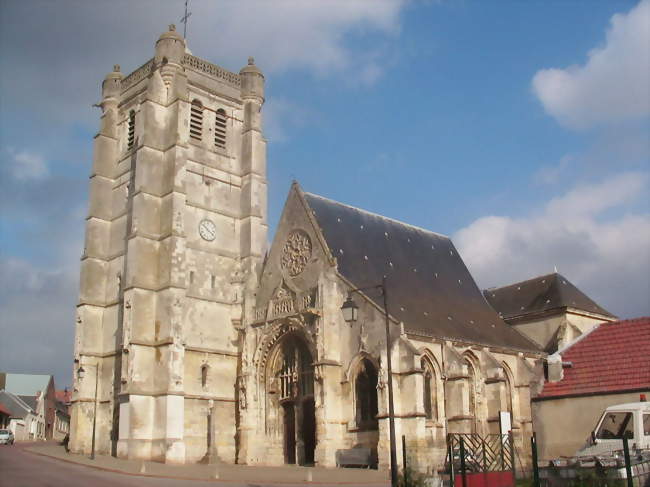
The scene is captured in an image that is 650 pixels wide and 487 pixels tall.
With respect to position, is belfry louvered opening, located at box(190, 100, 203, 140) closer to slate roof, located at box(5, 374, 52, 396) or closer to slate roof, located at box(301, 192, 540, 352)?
slate roof, located at box(301, 192, 540, 352)

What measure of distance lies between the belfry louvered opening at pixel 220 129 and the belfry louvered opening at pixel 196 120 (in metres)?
0.91

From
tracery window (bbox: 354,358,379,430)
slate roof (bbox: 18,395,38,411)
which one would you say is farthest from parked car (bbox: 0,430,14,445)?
tracery window (bbox: 354,358,379,430)

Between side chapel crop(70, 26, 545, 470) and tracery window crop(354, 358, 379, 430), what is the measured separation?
0.08m

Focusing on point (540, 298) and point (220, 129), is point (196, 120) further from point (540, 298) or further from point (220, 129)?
point (540, 298)

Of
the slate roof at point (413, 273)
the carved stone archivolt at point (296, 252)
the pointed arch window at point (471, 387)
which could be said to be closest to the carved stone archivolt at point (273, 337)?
the carved stone archivolt at point (296, 252)

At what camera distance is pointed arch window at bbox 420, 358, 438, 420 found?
27.8 metres

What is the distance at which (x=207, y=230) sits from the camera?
3478 cm

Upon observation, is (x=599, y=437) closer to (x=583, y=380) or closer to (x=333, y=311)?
(x=583, y=380)

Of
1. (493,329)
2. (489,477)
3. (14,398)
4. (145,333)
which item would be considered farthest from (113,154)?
(14,398)

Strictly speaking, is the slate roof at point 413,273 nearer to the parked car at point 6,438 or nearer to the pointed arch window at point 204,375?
the pointed arch window at point 204,375

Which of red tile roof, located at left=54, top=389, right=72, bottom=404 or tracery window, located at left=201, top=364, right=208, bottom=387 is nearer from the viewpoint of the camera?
tracery window, located at left=201, top=364, right=208, bottom=387

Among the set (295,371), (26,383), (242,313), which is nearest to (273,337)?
(295,371)

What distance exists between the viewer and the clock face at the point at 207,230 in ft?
113

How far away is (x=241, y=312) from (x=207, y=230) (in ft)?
14.5
